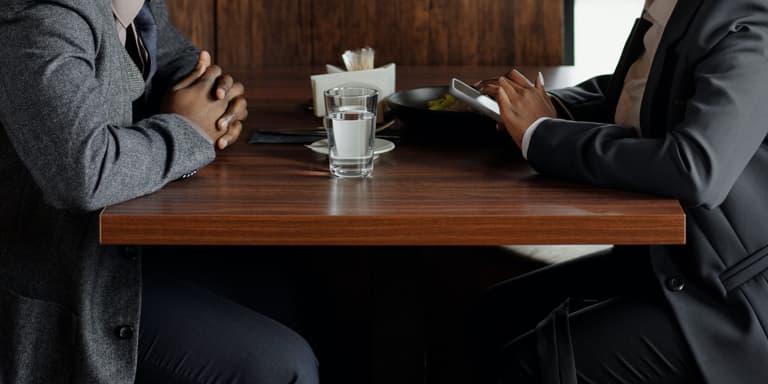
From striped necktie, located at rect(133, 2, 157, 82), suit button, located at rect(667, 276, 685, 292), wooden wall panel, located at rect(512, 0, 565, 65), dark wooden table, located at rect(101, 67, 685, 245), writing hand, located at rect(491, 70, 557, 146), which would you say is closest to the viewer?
dark wooden table, located at rect(101, 67, 685, 245)

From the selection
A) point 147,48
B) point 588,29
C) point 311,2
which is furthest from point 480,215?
point 588,29

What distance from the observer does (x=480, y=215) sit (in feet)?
3.54

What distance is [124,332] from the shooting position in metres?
1.21

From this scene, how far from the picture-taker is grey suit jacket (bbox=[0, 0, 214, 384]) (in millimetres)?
1102

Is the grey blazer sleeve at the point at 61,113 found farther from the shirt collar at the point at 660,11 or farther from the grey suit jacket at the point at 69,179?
the shirt collar at the point at 660,11

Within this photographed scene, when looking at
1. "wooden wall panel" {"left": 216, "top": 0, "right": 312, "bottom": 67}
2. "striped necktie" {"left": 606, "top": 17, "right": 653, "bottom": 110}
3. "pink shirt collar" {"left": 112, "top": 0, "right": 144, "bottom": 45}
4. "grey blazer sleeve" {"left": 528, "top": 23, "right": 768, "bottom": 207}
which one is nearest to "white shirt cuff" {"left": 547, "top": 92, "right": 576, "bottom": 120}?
"striped necktie" {"left": 606, "top": 17, "right": 653, "bottom": 110}

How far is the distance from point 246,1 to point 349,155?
6.30ft

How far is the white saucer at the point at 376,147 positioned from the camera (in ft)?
4.62

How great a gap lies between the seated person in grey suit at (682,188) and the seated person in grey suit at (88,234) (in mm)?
380

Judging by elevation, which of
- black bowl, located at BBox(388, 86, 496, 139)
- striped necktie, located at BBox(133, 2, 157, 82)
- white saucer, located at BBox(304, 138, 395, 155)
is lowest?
white saucer, located at BBox(304, 138, 395, 155)

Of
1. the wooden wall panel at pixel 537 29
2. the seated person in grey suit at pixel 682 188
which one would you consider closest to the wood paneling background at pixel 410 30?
the wooden wall panel at pixel 537 29

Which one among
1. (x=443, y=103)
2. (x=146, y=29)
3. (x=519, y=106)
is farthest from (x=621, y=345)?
(x=146, y=29)

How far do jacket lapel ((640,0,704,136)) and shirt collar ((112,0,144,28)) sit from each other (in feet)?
2.36

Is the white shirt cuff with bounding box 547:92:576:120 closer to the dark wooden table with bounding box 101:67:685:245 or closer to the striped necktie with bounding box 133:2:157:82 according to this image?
the dark wooden table with bounding box 101:67:685:245
